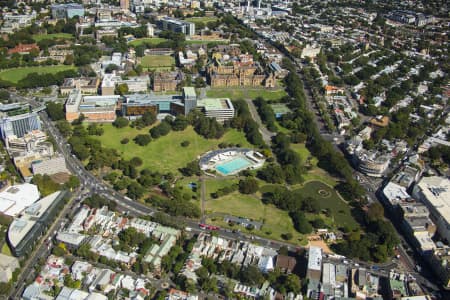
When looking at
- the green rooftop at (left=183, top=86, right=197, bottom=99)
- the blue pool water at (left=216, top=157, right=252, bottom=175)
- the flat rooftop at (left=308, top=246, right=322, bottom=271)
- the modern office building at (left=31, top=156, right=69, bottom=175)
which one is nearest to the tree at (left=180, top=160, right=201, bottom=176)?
the blue pool water at (left=216, top=157, right=252, bottom=175)

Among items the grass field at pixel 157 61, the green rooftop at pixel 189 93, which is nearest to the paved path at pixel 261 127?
the green rooftop at pixel 189 93

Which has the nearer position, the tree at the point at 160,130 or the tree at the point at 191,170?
the tree at the point at 191,170

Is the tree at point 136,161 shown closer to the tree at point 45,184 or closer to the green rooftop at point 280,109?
the tree at point 45,184

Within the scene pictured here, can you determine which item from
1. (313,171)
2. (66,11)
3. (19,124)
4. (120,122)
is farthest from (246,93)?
(66,11)

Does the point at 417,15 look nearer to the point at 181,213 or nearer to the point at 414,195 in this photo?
the point at 414,195

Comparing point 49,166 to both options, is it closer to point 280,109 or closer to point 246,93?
point 280,109

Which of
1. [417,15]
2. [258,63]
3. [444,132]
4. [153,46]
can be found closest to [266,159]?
[444,132]

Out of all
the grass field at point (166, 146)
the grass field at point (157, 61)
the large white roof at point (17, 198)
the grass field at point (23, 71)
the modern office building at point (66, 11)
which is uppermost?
the modern office building at point (66, 11)
